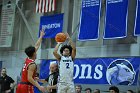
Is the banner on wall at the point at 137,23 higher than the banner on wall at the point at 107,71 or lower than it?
higher

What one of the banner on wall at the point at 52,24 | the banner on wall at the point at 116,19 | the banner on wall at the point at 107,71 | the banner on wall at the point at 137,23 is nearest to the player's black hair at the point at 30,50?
the banner on wall at the point at 107,71

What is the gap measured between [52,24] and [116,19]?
399cm

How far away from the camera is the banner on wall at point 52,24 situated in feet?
51.5

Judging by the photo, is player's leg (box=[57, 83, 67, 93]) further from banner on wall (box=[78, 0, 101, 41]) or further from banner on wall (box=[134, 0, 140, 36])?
banner on wall (box=[78, 0, 101, 41])

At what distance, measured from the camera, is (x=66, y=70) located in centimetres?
896

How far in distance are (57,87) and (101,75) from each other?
12.8 feet

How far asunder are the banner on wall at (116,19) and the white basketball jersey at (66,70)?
151 inches

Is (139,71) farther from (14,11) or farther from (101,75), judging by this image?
(14,11)

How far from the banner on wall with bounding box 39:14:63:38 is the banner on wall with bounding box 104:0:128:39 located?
312cm

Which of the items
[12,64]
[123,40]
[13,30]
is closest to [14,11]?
[13,30]

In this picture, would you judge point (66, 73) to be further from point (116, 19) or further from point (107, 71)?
point (116, 19)

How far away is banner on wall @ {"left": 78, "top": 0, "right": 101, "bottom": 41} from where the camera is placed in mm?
13477

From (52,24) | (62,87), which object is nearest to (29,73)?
(62,87)

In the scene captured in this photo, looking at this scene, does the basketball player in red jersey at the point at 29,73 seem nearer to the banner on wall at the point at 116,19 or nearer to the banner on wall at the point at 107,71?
the banner on wall at the point at 107,71
